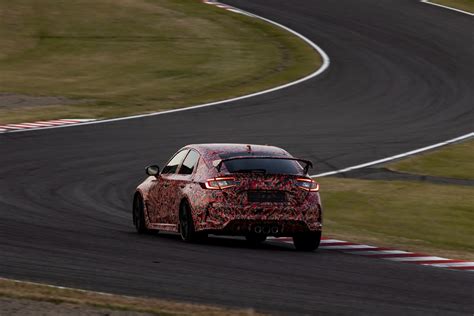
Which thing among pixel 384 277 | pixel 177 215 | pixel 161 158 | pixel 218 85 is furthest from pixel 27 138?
pixel 384 277

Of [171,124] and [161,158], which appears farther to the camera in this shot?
[171,124]

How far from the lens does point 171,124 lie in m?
32.7

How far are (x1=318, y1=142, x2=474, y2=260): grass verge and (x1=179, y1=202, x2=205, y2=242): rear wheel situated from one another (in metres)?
2.87

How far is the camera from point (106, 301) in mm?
10258

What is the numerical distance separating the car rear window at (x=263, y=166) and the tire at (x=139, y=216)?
7.56 ft

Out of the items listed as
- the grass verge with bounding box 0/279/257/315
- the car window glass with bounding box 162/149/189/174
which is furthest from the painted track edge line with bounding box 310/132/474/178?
the grass verge with bounding box 0/279/257/315

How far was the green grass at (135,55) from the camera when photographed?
38.0 meters

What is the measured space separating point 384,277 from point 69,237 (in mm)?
4553

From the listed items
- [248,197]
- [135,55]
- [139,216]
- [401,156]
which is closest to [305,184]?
[248,197]

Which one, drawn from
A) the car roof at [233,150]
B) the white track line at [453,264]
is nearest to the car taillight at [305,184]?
the car roof at [233,150]

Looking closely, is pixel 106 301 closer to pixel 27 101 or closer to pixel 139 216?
pixel 139 216

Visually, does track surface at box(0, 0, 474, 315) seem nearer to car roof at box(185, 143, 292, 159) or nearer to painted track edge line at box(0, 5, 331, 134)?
painted track edge line at box(0, 5, 331, 134)

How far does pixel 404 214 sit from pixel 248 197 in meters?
5.86

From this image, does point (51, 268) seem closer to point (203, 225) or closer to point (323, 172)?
point (203, 225)
